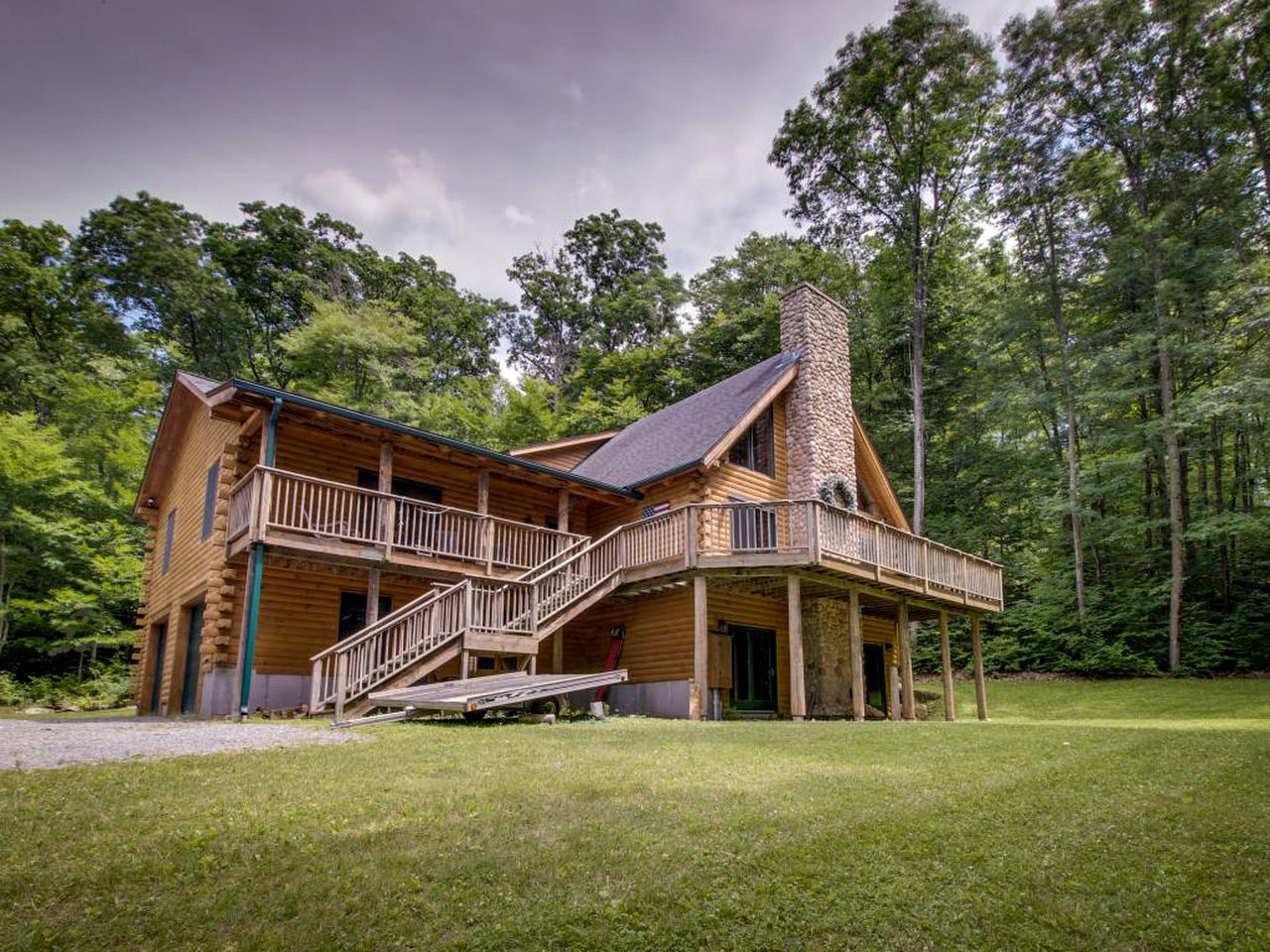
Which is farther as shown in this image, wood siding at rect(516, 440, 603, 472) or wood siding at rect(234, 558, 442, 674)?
wood siding at rect(516, 440, 603, 472)

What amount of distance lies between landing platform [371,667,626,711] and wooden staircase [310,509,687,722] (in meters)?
0.63

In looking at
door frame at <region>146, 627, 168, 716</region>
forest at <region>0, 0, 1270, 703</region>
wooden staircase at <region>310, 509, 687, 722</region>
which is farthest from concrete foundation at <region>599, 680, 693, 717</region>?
forest at <region>0, 0, 1270, 703</region>

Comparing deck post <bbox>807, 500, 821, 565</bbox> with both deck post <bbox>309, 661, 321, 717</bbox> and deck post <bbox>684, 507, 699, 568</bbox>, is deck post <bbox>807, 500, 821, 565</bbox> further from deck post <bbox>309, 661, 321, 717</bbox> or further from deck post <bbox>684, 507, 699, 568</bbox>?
deck post <bbox>309, 661, 321, 717</bbox>

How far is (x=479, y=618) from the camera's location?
12.9 metres

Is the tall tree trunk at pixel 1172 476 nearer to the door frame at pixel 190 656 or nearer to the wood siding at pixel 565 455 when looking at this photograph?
the wood siding at pixel 565 455

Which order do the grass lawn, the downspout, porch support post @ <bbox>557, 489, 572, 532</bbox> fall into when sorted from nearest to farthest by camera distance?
the grass lawn → the downspout → porch support post @ <bbox>557, 489, 572, 532</bbox>

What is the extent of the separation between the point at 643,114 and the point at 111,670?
78.2 feet

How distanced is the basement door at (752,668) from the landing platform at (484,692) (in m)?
6.40

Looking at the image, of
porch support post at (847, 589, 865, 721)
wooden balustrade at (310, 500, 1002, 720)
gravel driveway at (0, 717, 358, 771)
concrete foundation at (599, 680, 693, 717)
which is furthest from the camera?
concrete foundation at (599, 680, 693, 717)

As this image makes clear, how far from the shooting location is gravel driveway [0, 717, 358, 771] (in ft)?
22.7

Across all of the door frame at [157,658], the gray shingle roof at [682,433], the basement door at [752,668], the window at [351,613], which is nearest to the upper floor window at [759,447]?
the gray shingle roof at [682,433]

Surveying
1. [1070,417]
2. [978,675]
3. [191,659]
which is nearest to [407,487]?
[191,659]

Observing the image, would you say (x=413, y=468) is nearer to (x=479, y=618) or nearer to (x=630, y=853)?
(x=479, y=618)

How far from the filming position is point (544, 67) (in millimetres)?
10898
